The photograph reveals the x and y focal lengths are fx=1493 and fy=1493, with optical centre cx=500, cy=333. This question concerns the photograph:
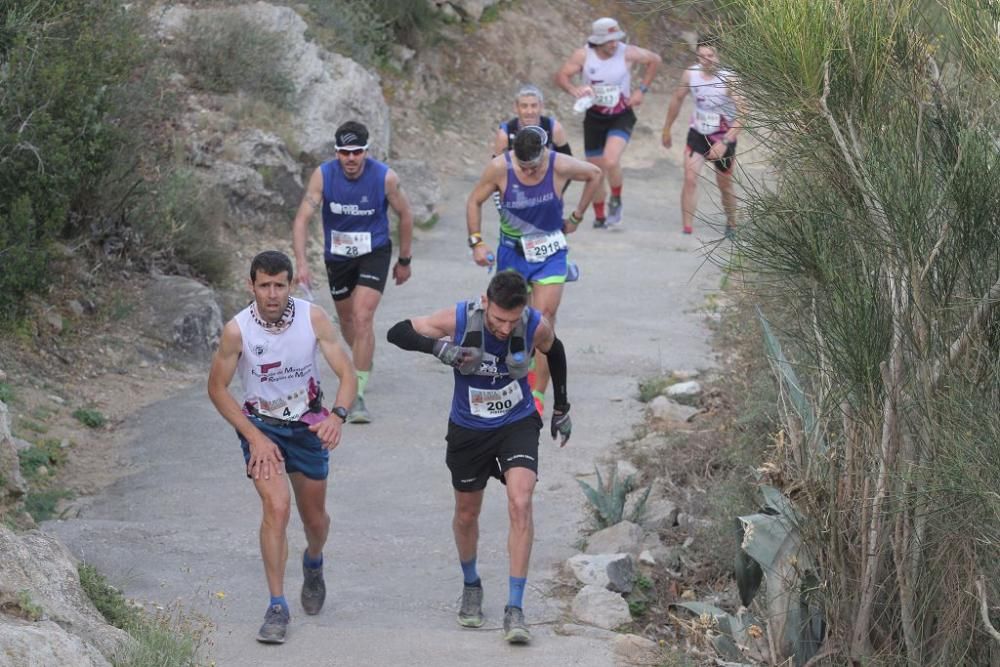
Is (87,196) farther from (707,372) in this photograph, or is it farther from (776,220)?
(776,220)

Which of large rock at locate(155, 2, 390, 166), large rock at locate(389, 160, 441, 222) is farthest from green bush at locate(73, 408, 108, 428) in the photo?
large rock at locate(389, 160, 441, 222)

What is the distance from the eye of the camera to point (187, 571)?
24.4ft

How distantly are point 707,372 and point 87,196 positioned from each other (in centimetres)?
500

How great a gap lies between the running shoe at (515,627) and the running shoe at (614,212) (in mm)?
9890

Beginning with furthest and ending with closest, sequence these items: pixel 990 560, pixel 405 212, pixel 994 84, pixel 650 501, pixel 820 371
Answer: pixel 405 212
pixel 650 501
pixel 820 371
pixel 990 560
pixel 994 84

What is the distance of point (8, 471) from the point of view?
7254mm

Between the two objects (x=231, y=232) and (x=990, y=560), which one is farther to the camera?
(x=231, y=232)

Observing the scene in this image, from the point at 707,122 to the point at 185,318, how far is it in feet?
16.7

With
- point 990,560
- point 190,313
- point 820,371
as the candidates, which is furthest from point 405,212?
point 990,560

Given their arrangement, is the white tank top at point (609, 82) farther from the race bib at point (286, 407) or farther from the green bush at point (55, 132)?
the race bib at point (286, 407)

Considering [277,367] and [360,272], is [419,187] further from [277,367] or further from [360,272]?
[277,367]

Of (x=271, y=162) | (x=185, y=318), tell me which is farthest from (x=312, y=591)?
(x=271, y=162)

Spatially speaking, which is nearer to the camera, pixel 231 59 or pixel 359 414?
pixel 359 414

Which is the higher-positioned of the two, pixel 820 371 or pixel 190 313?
pixel 820 371
